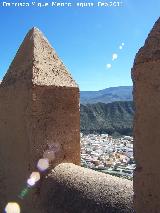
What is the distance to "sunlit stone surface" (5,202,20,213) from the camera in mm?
6895

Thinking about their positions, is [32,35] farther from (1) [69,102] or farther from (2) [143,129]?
(2) [143,129]

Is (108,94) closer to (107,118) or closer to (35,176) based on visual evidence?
(107,118)

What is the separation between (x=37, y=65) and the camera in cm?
670

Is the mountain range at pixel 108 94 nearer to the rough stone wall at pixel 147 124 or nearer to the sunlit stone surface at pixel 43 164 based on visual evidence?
the sunlit stone surface at pixel 43 164

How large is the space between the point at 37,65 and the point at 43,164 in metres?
1.54

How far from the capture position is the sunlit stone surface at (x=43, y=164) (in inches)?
254

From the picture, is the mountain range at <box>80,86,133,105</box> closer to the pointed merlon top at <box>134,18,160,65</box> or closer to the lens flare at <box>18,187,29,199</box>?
the lens flare at <box>18,187,29,199</box>

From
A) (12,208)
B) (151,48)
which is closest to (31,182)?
(12,208)

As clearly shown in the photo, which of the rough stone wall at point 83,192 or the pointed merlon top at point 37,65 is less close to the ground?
the pointed merlon top at point 37,65

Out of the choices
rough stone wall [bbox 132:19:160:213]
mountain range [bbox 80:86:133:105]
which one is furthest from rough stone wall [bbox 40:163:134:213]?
mountain range [bbox 80:86:133:105]

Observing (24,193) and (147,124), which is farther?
(24,193)

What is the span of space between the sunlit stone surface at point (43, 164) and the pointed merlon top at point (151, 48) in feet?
9.37

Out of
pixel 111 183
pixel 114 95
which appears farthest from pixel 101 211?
pixel 114 95

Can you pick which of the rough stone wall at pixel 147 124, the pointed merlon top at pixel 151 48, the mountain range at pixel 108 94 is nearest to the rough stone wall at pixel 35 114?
the rough stone wall at pixel 147 124
